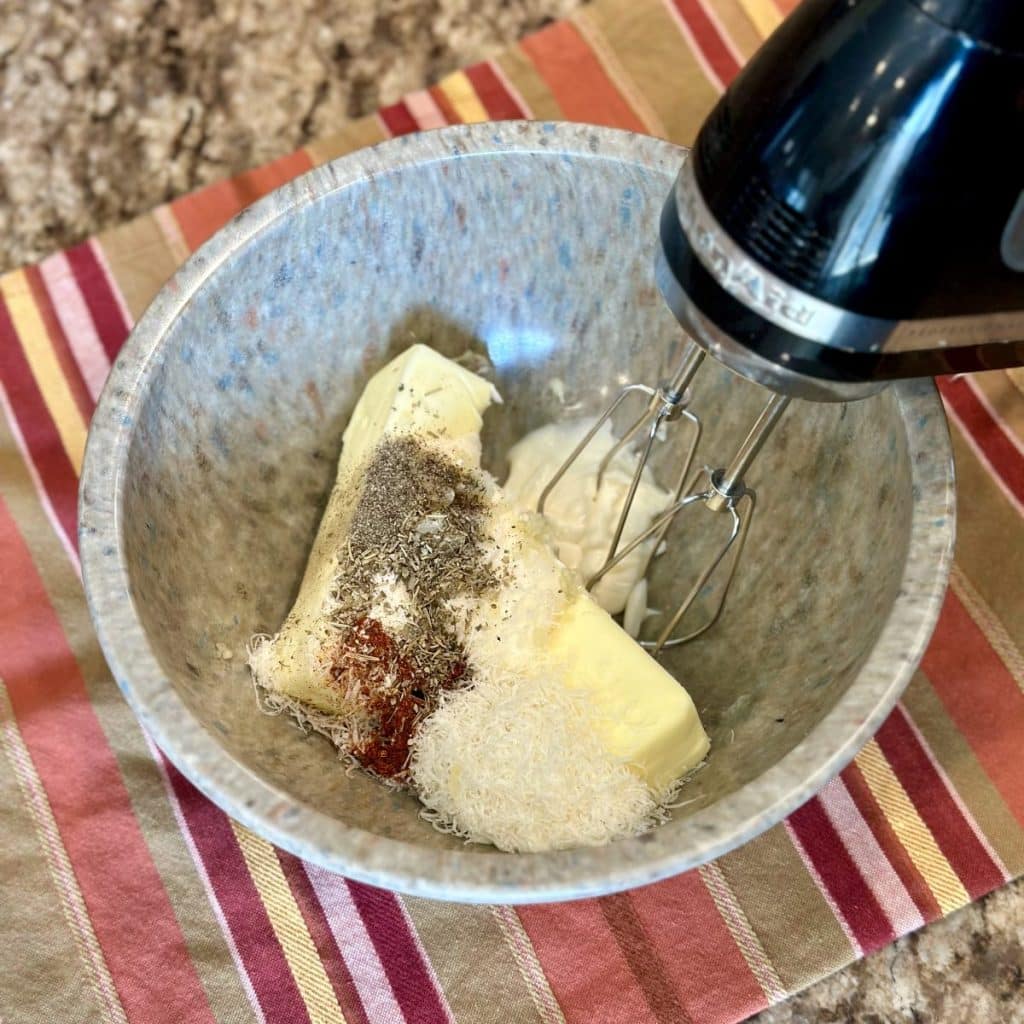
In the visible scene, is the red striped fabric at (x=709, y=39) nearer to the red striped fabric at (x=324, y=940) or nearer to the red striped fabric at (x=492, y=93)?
the red striped fabric at (x=492, y=93)

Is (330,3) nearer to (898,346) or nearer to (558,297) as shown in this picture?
(558,297)

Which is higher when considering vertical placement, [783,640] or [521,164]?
[521,164]

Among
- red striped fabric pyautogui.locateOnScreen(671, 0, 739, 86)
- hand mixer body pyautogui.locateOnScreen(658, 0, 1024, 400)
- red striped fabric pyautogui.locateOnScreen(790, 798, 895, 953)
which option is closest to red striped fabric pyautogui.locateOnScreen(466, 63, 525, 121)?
red striped fabric pyautogui.locateOnScreen(671, 0, 739, 86)

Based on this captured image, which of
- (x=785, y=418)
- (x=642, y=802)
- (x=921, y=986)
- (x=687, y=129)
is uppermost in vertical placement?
(x=687, y=129)

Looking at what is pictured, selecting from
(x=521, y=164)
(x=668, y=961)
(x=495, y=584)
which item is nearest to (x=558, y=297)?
(x=521, y=164)

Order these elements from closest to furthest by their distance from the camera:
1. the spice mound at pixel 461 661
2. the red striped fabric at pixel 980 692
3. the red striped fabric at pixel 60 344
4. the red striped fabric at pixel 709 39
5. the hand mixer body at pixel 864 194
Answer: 1. the hand mixer body at pixel 864 194
2. the spice mound at pixel 461 661
3. the red striped fabric at pixel 980 692
4. the red striped fabric at pixel 60 344
5. the red striped fabric at pixel 709 39

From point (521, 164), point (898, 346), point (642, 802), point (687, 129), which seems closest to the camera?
point (898, 346)

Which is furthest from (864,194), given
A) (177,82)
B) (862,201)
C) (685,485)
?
(177,82)

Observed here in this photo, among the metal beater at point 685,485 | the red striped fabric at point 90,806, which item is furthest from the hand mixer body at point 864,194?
the red striped fabric at point 90,806

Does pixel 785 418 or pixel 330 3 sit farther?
pixel 330 3
